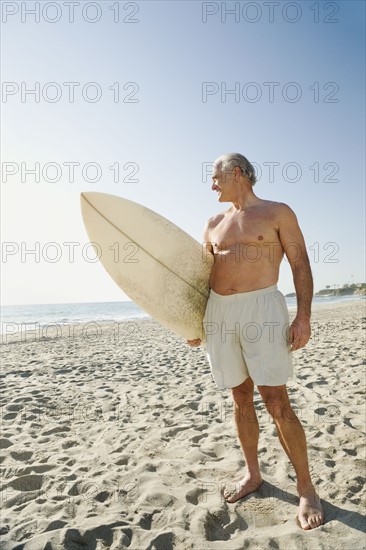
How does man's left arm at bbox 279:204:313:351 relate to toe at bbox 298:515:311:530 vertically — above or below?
above

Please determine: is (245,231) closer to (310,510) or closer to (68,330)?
(310,510)

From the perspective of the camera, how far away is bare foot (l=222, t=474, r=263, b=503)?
224 cm

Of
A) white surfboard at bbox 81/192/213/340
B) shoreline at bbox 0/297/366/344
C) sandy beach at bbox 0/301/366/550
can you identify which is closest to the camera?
sandy beach at bbox 0/301/366/550

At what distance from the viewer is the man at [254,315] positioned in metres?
2.09

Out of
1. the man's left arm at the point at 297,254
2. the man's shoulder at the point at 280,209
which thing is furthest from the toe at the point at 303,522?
the man's shoulder at the point at 280,209

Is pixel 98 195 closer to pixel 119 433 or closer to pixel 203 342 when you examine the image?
pixel 203 342

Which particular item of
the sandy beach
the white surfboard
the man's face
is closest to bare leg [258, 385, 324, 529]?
the sandy beach

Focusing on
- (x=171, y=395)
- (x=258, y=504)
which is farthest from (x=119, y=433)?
(x=258, y=504)

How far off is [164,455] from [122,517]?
2.50 feet

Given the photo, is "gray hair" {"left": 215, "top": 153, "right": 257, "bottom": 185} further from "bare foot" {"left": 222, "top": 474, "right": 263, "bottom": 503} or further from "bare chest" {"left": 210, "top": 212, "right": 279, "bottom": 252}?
"bare foot" {"left": 222, "top": 474, "right": 263, "bottom": 503}

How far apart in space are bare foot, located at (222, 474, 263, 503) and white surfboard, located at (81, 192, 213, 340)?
0.91m

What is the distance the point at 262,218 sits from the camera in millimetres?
2305

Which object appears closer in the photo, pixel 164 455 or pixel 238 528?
pixel 238 528

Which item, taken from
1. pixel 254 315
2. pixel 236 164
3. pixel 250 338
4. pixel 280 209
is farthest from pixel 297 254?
pixel 236 164
